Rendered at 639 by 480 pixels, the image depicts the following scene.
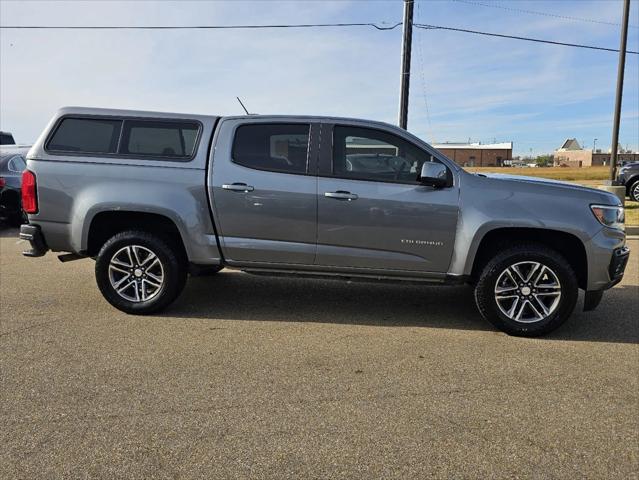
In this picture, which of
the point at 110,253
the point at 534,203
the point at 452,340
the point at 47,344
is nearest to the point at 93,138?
the point at 110,253

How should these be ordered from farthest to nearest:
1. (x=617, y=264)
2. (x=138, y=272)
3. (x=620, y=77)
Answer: (x=620, y=77) → (x=138, y=272) → (x=617, y=264)

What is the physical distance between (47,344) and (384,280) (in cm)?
293

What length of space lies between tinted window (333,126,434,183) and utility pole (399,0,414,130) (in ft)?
29.2

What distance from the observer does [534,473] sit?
2.51 m

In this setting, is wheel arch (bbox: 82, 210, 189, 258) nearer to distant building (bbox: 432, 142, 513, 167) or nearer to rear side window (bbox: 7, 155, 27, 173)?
rear side window (bbox: 7, 155, 27, 173)

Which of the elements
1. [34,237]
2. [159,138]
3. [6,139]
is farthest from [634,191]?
[6,139]

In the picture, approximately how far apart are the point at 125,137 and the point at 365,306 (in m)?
2.94

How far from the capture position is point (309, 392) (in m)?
3.30

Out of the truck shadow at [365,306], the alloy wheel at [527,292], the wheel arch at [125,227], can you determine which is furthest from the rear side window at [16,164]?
the alloy wheel at [527,292]

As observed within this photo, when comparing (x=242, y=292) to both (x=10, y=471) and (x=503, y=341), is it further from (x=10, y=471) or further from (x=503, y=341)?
(x=10, y=471)

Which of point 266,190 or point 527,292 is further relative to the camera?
point 266,190

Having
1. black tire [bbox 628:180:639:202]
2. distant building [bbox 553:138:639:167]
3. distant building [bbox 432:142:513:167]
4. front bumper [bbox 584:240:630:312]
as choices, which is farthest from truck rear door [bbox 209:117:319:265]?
distant building [bbox 553:138:639:167]

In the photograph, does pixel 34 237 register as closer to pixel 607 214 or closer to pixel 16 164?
pixel 607 214

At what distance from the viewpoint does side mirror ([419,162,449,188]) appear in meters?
4.29
